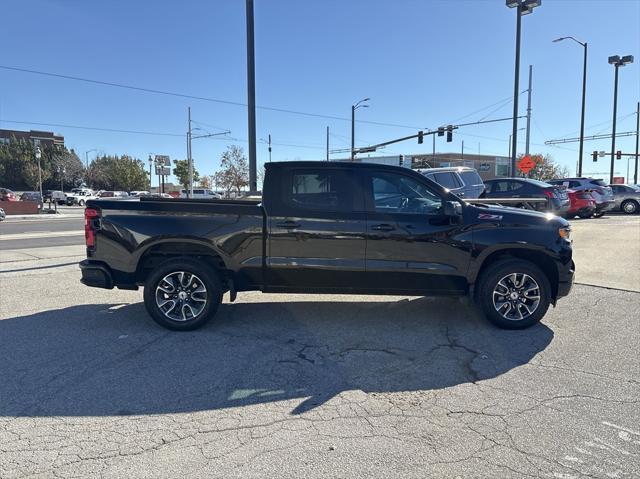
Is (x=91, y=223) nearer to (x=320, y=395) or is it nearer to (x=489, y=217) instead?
(x=320, y=395)

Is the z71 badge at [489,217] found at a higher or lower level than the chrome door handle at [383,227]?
higher

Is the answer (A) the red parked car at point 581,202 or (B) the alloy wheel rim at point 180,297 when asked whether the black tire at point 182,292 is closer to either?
Answer: (B) the alloy wheel rim at point 180,297

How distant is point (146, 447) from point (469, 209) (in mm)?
3931

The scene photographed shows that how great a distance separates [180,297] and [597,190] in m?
20.3

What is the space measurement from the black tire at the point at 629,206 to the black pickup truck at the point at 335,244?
872 inches

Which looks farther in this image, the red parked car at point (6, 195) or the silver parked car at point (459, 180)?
the red parked car at point (6, 195)

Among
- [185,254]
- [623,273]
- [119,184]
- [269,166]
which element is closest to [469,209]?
[269,166]

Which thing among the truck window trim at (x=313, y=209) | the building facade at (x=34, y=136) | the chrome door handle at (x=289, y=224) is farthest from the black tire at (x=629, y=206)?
the building facade at (x=34, y=136)

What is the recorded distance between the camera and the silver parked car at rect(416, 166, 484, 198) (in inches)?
574

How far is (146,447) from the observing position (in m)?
2.92

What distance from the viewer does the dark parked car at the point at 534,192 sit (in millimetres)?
15250

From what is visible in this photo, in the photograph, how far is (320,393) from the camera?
12.1 feet

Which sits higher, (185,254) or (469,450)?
(185,254)

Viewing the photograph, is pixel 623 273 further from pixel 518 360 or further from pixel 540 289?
pixel 518 360
